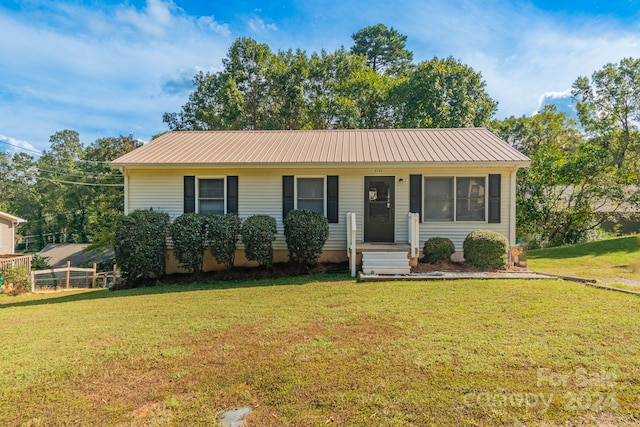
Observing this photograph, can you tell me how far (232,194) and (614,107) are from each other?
22694mm

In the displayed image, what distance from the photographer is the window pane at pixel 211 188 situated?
31.0 ft

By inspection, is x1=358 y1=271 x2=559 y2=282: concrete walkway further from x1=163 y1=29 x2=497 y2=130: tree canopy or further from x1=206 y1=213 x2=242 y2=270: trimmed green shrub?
x1=163 y1=29 x2=497 y2=130: tree canopy

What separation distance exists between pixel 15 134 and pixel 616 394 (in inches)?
1587

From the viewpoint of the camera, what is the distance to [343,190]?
30.5ft

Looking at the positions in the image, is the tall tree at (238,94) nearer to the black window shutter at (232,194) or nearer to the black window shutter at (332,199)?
the black window shutter at (232,194)

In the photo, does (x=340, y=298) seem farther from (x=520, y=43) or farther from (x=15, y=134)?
(x=15, y=134)

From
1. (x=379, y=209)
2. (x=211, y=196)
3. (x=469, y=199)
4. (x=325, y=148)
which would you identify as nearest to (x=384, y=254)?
(x=379, y=209)

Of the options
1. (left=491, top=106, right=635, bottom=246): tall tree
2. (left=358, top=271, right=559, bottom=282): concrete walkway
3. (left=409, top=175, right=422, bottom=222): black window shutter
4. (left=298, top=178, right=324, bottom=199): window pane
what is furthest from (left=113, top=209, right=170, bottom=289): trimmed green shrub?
(left=491, top=106, right=635, bottom=246): tall tree

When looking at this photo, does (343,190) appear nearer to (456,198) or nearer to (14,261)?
(456,198)

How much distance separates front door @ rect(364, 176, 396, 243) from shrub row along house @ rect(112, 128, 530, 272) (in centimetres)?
3

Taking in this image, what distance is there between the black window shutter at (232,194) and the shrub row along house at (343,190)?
3cm

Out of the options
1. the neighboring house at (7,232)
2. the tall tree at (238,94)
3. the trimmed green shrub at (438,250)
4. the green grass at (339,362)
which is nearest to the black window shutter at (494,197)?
the trimmed green shrub at (438,250)

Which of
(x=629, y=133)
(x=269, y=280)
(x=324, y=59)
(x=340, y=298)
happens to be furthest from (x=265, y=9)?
(x=629, y=133)

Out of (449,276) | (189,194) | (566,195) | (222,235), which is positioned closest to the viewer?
(449,276)
